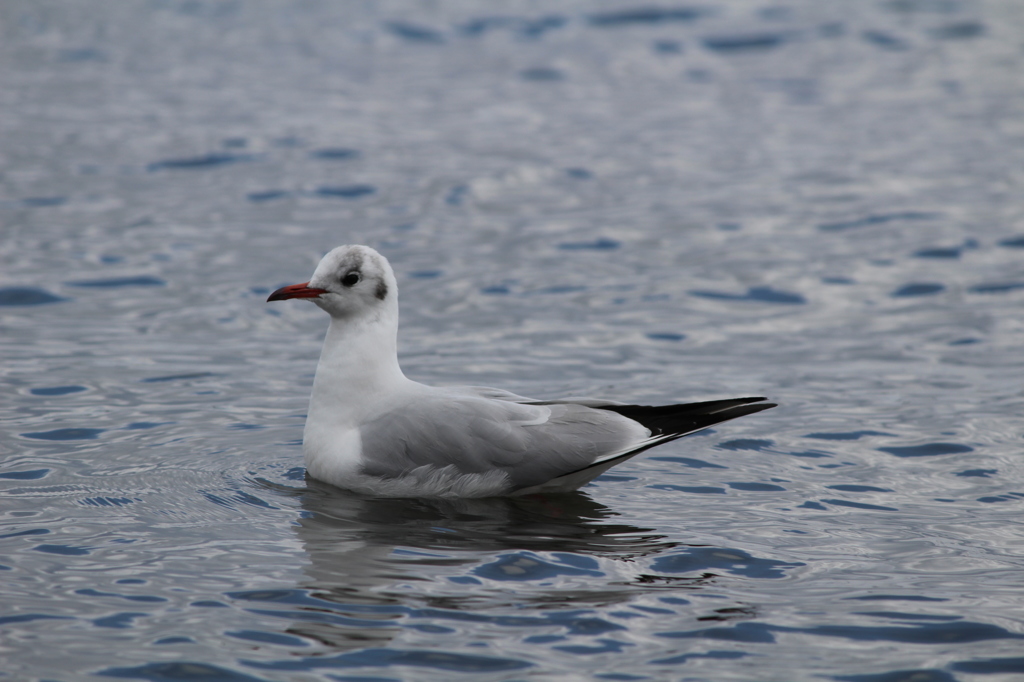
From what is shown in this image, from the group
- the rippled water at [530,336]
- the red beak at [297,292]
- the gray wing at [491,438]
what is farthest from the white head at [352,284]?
the rippled water at [530,336]

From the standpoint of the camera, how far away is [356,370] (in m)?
7.17

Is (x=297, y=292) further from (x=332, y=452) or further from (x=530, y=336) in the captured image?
(x=530, y=336)

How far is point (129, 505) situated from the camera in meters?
6.72

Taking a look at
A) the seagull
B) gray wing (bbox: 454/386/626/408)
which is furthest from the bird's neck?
gray wing (bbox: 454/386/626/408)

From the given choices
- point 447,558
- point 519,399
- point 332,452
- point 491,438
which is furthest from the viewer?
point 519,399

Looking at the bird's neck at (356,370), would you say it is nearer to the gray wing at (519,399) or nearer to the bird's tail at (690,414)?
the gray wing at (519,399)

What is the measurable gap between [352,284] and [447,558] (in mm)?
1823

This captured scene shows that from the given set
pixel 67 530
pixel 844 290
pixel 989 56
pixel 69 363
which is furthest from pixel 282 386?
pixel 989 56

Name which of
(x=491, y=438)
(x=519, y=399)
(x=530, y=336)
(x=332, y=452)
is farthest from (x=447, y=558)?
(x=530, y=336)

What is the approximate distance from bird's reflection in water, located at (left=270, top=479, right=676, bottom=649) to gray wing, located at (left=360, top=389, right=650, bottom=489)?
0.23 m

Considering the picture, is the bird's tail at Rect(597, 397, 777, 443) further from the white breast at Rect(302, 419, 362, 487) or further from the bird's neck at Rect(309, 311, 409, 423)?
the white breast at Rect(302, 419, 362, 487)

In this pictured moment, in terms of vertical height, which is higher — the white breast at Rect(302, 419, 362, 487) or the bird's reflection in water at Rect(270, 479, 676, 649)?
the white breast at Rect(302, 419, 362, 487)

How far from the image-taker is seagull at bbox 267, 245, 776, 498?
22.3 feet

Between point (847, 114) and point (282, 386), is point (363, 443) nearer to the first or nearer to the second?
point (282, 386)
